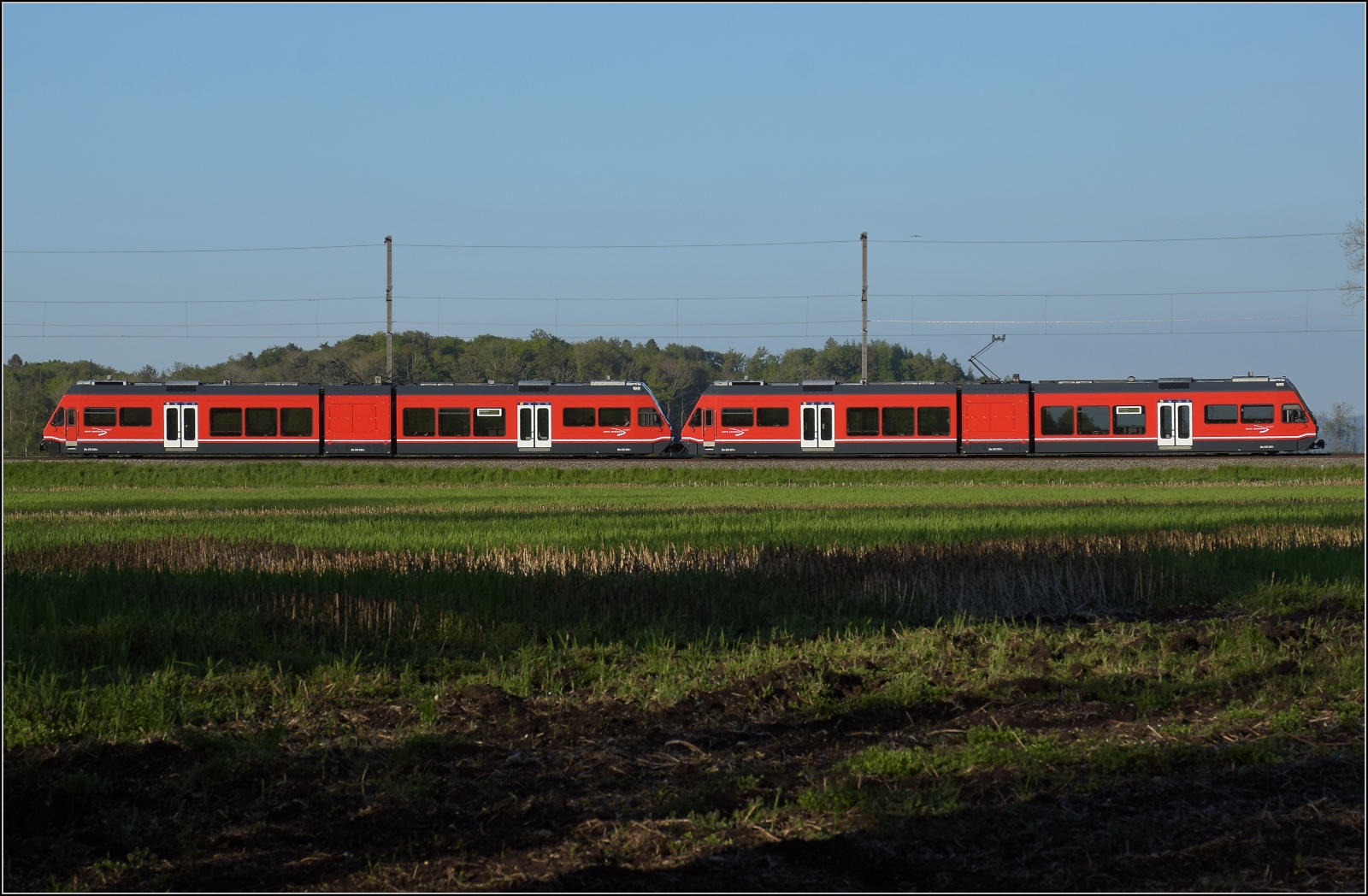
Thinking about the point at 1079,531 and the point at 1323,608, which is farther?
the point at 1079,531

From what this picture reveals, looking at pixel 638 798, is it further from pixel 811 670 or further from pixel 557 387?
pixel 557 387

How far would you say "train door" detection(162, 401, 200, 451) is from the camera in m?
46.2

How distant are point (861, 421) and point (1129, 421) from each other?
31.9 ft

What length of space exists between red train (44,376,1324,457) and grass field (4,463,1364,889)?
91.0 feet

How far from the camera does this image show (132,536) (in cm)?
2072

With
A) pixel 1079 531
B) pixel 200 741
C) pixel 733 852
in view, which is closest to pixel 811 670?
pixel 733 852

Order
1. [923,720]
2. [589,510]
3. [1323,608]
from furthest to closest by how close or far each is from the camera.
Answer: [589,510]
[1323,608]
[923,720]

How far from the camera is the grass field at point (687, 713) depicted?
257 inches

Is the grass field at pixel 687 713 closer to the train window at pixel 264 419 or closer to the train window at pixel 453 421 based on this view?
the train window at pixel 453 421

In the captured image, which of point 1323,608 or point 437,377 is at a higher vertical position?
point 437,377

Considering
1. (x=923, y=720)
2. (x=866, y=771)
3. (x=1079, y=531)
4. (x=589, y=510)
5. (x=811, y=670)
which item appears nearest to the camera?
(x=866, y=771)

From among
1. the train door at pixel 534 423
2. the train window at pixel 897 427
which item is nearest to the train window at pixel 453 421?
the train door at pixel 534 423

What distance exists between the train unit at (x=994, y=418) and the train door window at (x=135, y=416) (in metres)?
20.5

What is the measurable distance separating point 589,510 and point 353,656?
1700 cm
